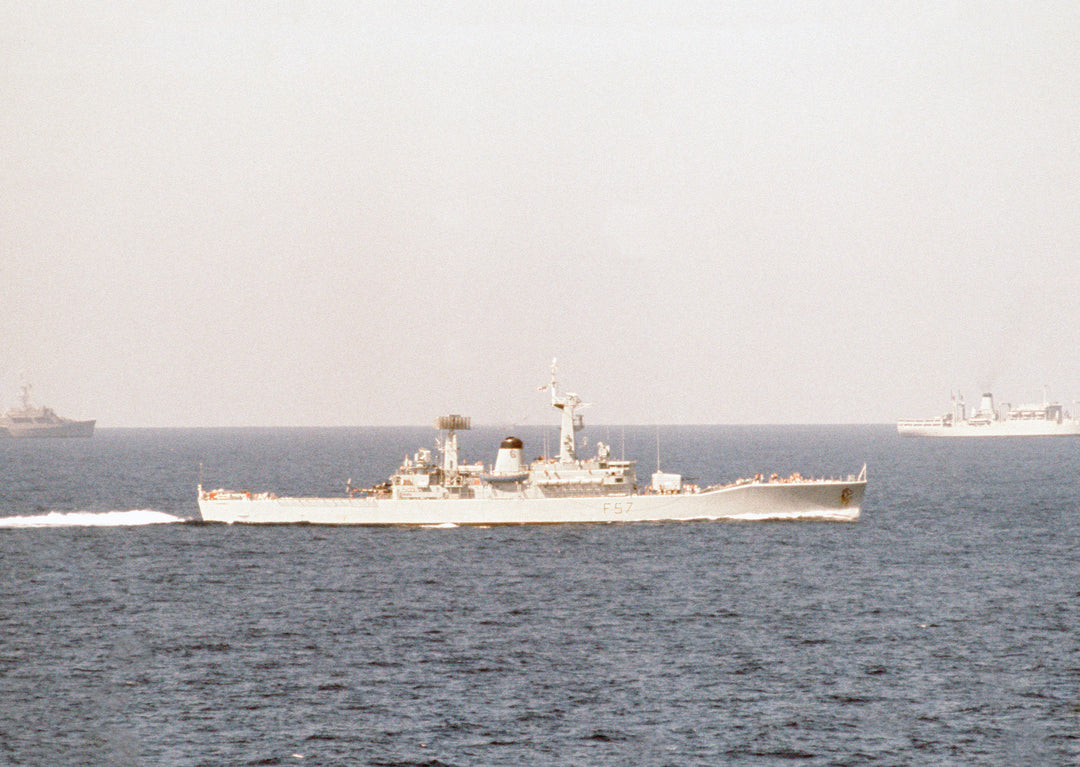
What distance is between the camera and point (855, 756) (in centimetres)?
3253

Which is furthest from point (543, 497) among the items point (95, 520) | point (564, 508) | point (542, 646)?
point (95, 520)

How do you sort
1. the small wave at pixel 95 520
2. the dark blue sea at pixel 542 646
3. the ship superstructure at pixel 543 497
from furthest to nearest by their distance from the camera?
the small wave at pixel 95 520 < the ship superstructure at pixel 543 497 < the dark blue sea at pixel 542 646

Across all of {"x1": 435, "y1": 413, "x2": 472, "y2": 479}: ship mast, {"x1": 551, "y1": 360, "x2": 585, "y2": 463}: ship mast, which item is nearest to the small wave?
{"x1": 435, "y1": 413, "x2": 472, "y2": 479}: ship mast

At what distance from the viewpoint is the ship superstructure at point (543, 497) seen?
80.6 metres

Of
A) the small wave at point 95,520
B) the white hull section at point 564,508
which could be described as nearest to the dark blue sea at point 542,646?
the white hull section at point 564,508

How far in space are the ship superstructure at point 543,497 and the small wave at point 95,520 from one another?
9.11m

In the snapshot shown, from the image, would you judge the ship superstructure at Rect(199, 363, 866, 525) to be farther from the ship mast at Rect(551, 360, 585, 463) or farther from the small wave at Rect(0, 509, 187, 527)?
the small wave at Rect(0, 509, 187, 527)

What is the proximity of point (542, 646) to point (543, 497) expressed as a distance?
34939 millimetres

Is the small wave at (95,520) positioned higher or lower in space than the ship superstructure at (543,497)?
lower

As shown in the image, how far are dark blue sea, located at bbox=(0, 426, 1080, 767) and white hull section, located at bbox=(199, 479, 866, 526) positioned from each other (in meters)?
1.39

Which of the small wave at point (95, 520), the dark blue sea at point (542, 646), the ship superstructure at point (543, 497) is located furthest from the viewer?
the small wave at point (95, 520)

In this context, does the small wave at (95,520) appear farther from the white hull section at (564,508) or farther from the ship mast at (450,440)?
the ship mast at (450,440)

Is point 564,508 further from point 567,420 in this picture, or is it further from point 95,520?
point 95,520

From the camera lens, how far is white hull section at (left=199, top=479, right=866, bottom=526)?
8069 cm
